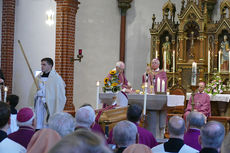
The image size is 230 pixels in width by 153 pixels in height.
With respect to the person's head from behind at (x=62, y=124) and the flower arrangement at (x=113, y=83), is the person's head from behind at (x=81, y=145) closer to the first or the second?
the person's head from behind at (x=62, y=124)

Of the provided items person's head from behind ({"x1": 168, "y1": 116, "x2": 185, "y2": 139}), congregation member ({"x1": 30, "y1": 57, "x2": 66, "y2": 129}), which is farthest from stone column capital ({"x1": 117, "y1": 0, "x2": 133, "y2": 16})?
person's head from behind ({"x1": 168, "y1": 116, "x2": 185, "y2": 139})

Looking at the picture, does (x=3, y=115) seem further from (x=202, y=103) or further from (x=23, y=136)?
(x=202, y=103)

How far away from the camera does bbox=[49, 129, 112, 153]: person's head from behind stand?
119 centimetres

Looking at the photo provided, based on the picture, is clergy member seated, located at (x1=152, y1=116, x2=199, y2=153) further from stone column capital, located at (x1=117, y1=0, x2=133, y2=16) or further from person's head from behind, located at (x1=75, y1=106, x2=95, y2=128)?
stone column capital, located at (x1=117, y1=0, x2=133, y2=16)

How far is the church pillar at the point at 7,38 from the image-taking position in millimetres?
12453

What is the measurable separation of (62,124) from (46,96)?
11.9 feet

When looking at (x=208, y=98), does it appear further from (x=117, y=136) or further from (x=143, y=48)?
(x=117, y=136)

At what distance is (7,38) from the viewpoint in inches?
490

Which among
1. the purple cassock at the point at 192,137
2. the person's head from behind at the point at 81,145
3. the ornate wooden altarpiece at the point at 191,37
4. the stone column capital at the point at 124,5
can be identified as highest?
the stone column capital at the point at 124,5

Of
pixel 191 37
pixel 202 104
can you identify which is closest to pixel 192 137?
pixel 202 104

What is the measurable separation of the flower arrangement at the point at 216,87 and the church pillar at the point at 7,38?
6.02 meters

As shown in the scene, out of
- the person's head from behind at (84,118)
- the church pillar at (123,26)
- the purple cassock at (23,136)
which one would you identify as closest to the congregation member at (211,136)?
the person's head from behind at (84,118)

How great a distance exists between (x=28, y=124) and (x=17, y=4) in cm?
909

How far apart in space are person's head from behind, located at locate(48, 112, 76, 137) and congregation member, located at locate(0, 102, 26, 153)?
1.20 ft
